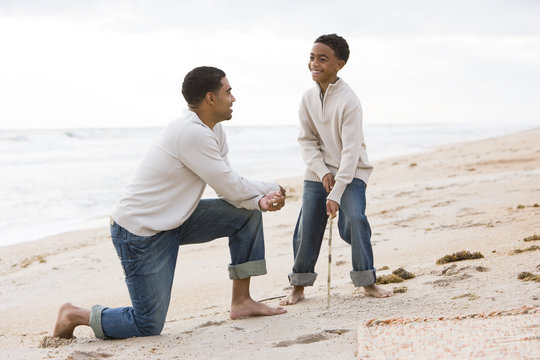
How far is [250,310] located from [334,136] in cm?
127

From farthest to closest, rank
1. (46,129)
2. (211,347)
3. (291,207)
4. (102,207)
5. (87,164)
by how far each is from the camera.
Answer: (46,129)
(87,164)
(102,207)
(291,207)
(211,347)

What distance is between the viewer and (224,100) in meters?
3.81

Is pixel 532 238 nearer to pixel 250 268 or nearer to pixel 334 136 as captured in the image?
pixel 334 136

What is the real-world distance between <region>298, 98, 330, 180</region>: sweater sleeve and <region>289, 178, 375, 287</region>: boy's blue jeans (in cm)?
14

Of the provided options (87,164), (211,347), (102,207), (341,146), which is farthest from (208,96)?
(87,164)

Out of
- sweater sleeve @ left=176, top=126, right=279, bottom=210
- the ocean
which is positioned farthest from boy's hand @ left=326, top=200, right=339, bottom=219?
the ocean

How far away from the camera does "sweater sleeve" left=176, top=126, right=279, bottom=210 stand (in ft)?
11.9

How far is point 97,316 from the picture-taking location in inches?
→ 148

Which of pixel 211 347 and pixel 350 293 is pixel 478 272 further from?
pixel 211 347

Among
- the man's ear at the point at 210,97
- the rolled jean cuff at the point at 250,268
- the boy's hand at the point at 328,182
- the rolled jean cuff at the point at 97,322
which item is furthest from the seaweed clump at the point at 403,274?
the rolled jean cuff at the point at 97,322

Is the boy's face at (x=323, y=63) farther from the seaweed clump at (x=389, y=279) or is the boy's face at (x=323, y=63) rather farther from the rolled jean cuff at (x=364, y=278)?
the seaweed clump at (x=389, y=279)

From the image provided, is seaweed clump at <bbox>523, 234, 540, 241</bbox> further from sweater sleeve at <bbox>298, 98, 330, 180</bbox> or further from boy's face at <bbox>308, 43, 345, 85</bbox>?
boy's face at <bbox>308, 43, 345, 85</bbox>

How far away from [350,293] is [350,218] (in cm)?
62

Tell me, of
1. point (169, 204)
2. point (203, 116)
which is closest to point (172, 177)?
point (169, 204)
